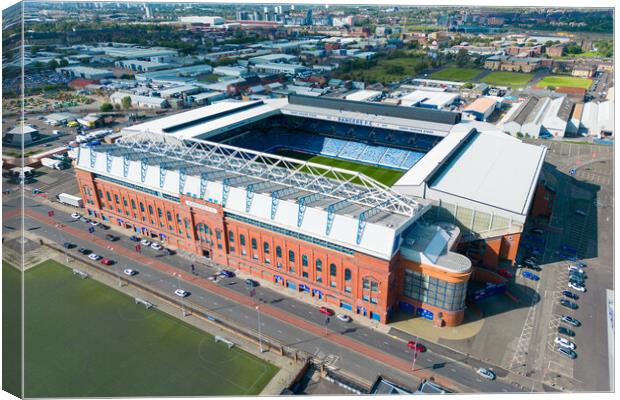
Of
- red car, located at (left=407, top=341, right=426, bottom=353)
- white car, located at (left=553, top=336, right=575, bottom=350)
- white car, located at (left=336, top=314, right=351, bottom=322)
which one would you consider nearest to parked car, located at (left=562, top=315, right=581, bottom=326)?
white car, located at (left=553, top=336, right=575, bottom=350)

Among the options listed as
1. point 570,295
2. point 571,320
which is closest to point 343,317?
point 571,320

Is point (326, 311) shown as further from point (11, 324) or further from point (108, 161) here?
point (108, 161)

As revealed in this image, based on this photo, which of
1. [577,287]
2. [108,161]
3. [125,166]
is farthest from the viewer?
[108,161]

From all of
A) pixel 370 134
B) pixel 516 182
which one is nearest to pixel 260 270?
pixel 516 182

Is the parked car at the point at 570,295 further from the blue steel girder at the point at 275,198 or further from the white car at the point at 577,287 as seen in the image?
the blue steel girder at the point at 275,198

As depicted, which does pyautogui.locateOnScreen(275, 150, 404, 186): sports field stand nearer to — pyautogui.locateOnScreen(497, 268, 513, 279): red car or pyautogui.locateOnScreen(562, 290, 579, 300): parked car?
pyautogui.locateOnScreen(497, 268, 513, 279): red car

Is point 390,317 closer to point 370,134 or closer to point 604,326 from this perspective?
point 604,326
